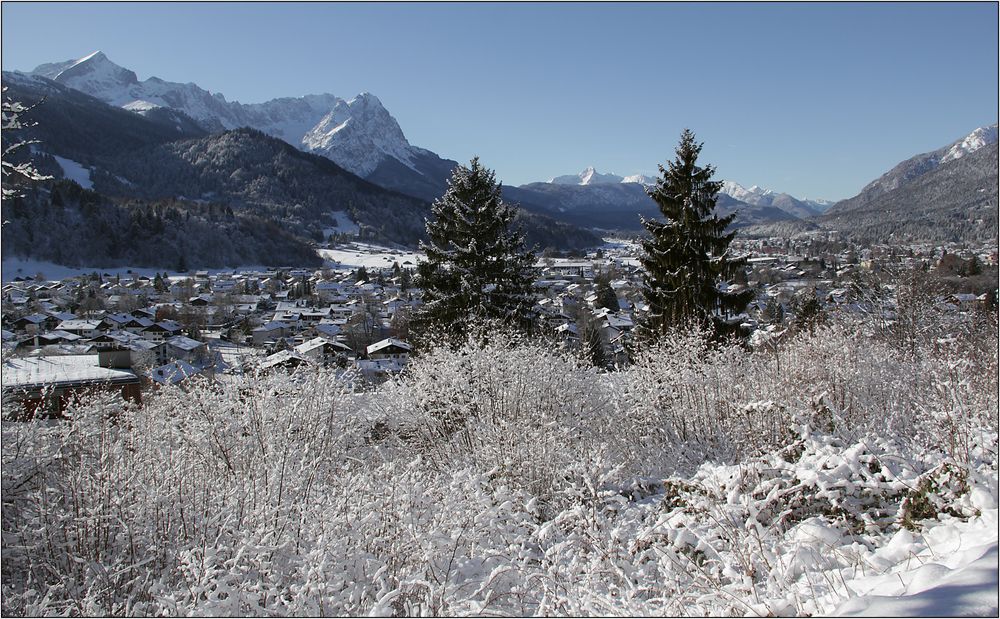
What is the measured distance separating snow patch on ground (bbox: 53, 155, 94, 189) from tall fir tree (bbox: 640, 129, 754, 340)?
212m

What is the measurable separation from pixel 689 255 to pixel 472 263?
6.82m

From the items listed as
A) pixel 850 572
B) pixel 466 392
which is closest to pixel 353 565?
pixel 850 572

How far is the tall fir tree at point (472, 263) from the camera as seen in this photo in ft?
58.5

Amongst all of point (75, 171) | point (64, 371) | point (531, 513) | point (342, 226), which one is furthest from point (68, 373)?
point (75, 171)

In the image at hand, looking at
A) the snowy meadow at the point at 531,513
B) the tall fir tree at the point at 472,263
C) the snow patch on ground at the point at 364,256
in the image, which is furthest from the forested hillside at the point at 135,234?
the snowy meadow at the point at 531,513

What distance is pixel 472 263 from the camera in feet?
59.3

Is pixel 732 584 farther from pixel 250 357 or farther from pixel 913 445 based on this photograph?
pixel 250 357

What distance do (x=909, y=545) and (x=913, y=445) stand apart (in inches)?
120

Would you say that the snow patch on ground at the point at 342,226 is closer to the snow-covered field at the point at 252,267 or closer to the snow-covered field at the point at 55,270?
the snow-covered field at the point at 252,267

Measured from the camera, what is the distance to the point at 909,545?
4461 millimetres

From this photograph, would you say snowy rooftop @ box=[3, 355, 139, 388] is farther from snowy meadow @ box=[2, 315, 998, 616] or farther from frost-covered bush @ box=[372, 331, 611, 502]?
frost-covered bush @ box=[372, 331, 611, 502]

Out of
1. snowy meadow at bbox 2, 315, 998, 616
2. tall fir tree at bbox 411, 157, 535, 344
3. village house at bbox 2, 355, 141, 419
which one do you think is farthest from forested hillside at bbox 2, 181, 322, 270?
snowy meadow at bbox 2, 315, 998, 616

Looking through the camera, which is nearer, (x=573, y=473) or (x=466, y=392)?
(x=573, y=473)

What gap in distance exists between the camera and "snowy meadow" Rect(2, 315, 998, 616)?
4.56 meters
